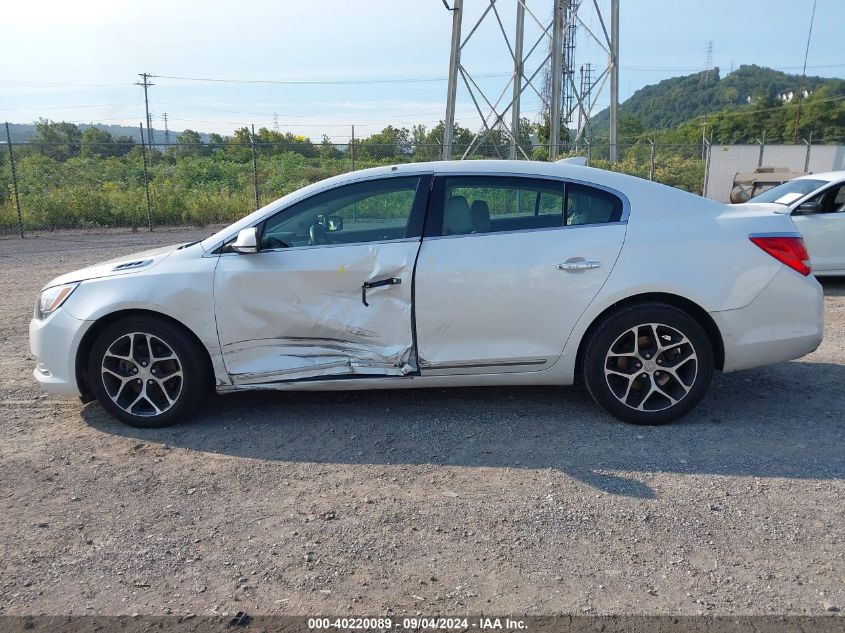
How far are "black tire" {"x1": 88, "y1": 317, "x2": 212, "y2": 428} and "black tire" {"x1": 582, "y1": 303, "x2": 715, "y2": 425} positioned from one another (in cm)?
248

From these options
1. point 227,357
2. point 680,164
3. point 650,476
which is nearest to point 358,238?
point 227,357

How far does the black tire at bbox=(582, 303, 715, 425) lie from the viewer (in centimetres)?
445

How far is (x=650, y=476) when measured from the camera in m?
3.86

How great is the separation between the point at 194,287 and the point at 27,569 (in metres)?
1.92

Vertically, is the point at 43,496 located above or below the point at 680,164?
below

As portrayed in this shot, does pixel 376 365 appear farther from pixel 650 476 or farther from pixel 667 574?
pixel 667 574

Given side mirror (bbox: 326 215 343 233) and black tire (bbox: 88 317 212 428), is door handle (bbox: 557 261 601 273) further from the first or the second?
black tire (bbox: 88 317 212 428)

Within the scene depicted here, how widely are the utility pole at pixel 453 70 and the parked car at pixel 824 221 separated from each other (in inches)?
355

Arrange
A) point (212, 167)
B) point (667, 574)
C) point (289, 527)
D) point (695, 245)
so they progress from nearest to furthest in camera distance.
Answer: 1. point (667, 574)
2. point (289, 527)
3. point (695, 245)
4. point (212, 167)

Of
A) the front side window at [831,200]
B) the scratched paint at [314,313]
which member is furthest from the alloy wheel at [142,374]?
the front side window at [831,200]

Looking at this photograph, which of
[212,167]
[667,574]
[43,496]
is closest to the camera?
[667,574]

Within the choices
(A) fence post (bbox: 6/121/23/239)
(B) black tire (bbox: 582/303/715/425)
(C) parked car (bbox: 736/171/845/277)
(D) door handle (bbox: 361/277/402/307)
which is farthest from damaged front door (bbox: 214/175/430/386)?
(A) fence post (bbox: 6/121/23/239)

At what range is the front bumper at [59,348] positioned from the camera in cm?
460

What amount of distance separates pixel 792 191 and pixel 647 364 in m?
6.07
